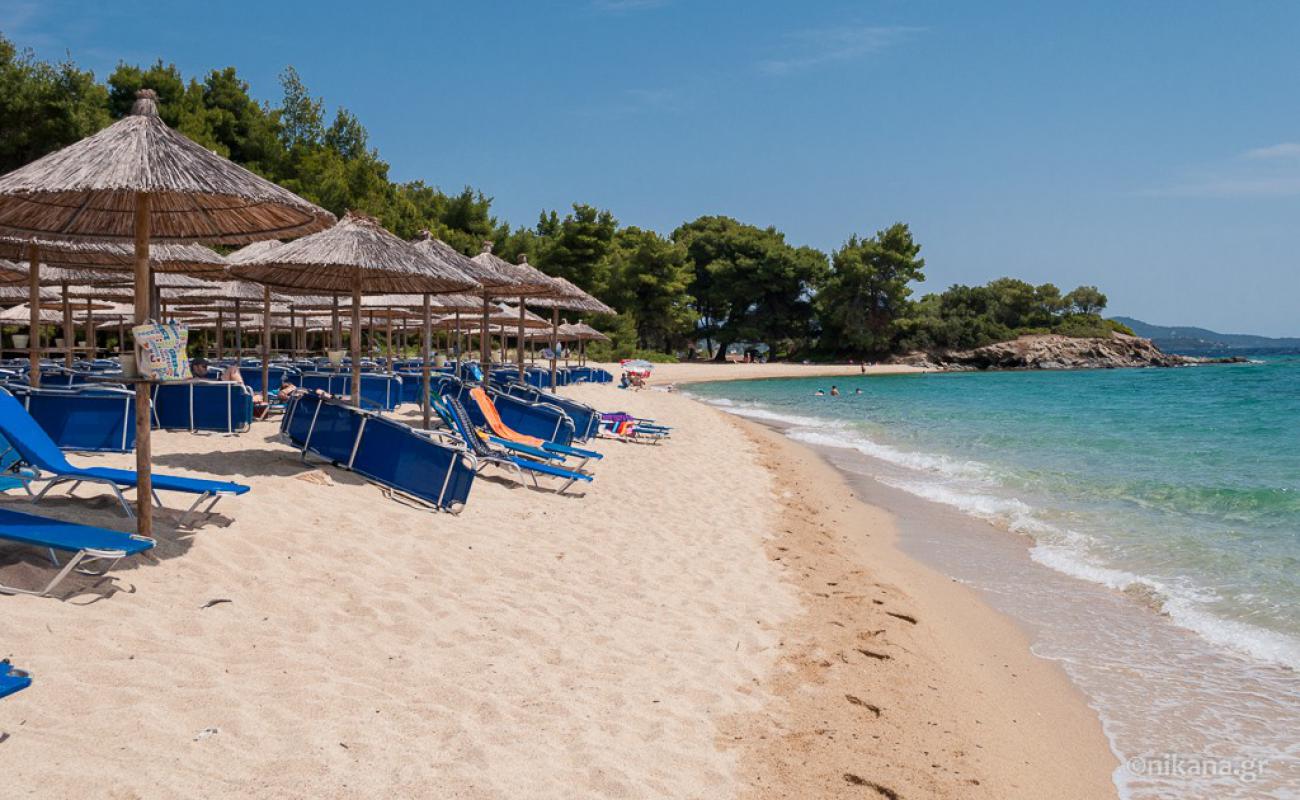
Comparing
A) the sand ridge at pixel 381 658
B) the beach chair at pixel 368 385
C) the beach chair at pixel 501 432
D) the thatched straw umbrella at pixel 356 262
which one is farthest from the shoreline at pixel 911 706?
the beach chair at pixel 368 385

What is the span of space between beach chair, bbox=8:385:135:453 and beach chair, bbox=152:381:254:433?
1.57m

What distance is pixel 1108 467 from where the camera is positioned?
1310cm

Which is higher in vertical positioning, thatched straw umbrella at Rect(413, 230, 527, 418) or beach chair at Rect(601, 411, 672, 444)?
thatched straw umbrella at Rect(413, 230, 527, 418)

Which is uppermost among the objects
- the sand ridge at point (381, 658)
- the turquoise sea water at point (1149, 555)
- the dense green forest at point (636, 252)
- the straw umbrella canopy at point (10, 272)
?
the dense green forest at point (636, 252)

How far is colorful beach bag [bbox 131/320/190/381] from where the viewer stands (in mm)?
4297

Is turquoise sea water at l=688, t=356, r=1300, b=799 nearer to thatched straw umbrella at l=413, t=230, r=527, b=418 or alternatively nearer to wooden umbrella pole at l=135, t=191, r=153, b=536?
wooden umbrella pole at l=135, t=191, r=153, b=536

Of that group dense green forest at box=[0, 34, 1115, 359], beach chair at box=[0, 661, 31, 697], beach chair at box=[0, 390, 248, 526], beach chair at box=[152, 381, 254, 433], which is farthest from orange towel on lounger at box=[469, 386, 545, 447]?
dense green forest at box=[0, 34, 1115, 359]

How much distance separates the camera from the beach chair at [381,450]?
6324mm

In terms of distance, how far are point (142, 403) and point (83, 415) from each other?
382 centimetres

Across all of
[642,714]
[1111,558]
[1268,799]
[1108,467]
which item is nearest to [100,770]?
[642,714]

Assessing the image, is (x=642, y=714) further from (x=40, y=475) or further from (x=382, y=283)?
(x=382, y=283)

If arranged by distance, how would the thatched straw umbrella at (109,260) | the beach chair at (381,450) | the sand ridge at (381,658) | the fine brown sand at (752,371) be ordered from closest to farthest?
the sand ridge at (381,658) < the beach chair at (381,450) < the thatched straw umbrella at (109,260) < the fine brown sand at (752,371)

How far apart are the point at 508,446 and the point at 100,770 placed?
610 cm

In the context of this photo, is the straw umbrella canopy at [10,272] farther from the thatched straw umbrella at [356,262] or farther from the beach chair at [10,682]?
the beach chair at [10,682]
